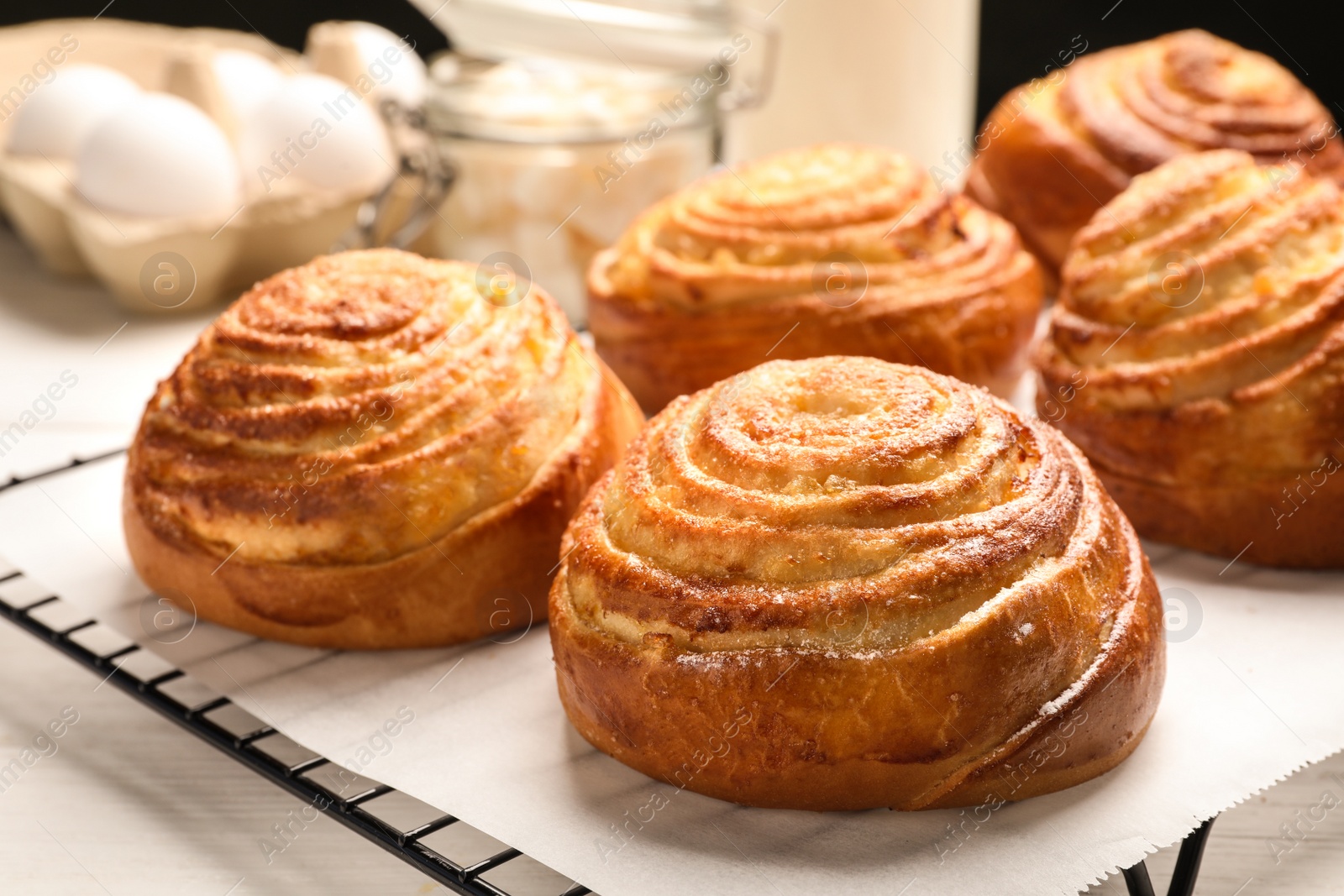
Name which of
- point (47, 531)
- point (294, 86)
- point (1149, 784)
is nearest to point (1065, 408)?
point (1149, 784)

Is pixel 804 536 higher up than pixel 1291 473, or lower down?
higher up

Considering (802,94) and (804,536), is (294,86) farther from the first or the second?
(804,536)

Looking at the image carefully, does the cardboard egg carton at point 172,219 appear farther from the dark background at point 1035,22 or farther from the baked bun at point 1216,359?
the baked bun at point 1216,359

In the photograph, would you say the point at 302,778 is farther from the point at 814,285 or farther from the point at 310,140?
the point at 310,140

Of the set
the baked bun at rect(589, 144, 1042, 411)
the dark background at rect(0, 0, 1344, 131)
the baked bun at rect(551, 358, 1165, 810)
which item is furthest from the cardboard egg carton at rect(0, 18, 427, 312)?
the baked bun at rect(551, 358, 1165, 810)

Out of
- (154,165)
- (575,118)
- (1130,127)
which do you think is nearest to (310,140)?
(154,165)
